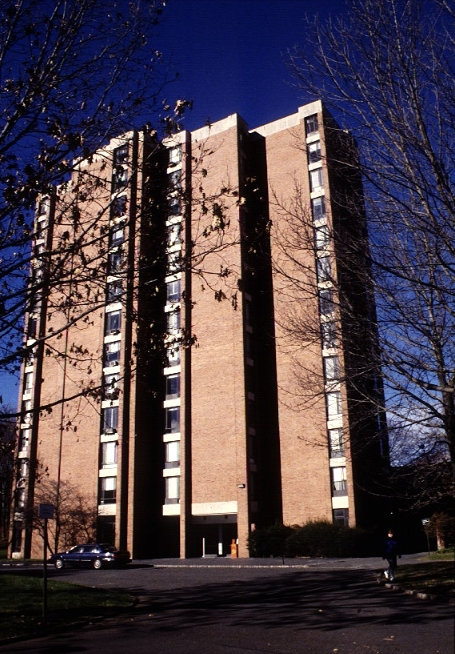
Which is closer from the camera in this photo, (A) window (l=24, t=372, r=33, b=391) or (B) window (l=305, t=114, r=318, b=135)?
(B) window (l=305, t=114, r=318, b=135)

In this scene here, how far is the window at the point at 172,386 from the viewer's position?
39156mm

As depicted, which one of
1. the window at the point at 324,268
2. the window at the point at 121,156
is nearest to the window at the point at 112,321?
the window at the point at 324,268

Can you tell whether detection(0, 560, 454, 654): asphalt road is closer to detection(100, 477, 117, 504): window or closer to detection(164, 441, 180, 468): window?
detection(164, 441, 180, 468): window

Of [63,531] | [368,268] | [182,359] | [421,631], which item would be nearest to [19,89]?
[368,268]

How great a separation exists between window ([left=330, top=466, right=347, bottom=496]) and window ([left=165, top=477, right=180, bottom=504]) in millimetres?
10036

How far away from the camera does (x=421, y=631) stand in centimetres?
867

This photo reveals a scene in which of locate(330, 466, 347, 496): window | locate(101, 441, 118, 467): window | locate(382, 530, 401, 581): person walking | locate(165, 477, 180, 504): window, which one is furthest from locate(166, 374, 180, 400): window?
locate(382, 530, 401, 581): person walking

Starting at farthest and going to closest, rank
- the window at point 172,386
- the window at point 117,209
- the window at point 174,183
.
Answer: the window at point 172,386 → the window at point 174,183 → the window at point 117,209

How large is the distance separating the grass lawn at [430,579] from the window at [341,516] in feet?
39.7

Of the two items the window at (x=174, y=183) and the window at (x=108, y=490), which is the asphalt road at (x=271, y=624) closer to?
the window at (x=174, y=183)

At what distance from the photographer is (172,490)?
37.4m

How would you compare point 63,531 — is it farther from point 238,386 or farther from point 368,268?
point 368,268

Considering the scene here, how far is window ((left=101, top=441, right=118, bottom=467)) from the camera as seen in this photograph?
38.7 m

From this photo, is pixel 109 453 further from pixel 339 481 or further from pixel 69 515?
pixel 339 481
